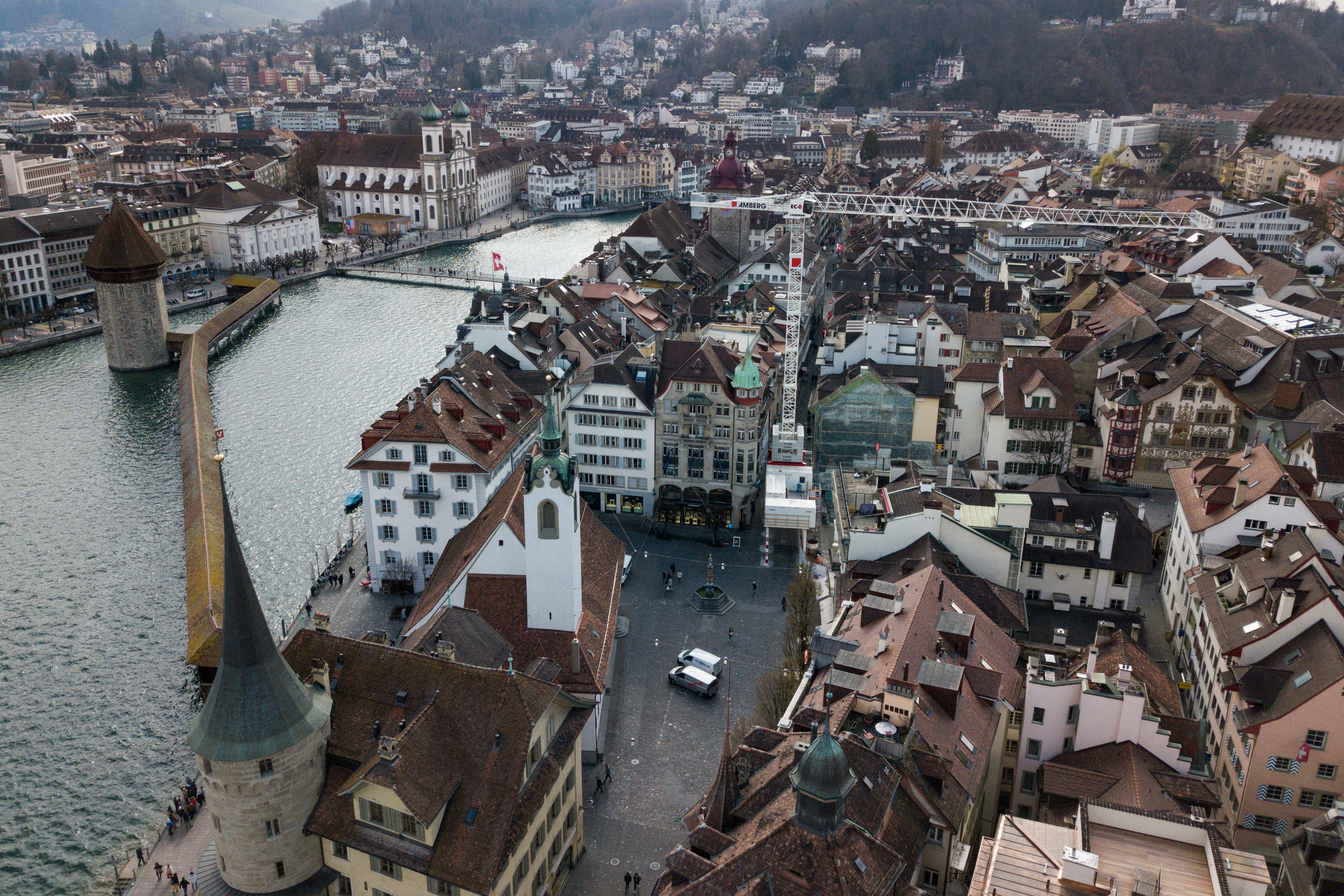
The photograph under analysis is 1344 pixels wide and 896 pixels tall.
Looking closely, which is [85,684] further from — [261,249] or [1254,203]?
[1254,203]

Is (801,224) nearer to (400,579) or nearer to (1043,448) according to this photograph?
(1043,448)

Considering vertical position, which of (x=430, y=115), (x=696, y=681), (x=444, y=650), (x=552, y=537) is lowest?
(x=696, y=681)

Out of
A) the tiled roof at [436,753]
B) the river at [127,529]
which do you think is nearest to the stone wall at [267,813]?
the tiled roof at [436,753]

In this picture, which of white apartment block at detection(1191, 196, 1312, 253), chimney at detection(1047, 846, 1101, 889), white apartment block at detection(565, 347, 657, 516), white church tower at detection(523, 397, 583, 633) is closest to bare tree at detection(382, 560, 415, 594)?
white apartment block at detection(565, 347, 657, 516)

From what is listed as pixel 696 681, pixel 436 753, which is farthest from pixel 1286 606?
pixel 436 753

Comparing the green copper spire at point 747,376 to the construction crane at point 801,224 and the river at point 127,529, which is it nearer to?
the construction crane at point 801,224

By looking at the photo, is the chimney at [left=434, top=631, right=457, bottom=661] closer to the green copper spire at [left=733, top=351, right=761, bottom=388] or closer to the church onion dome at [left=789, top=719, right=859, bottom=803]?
the church onion dome at [left=789, top=719, right=859, bottom=803]
